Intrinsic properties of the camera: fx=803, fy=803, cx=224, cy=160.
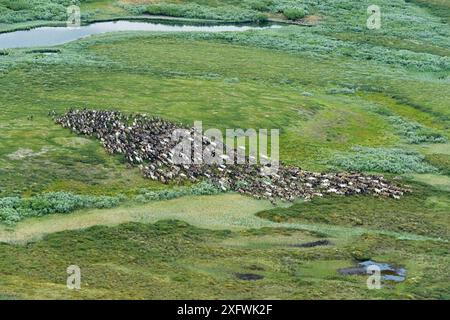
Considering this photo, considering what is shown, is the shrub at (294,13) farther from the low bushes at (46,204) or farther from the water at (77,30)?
the low bushes at (46,204)

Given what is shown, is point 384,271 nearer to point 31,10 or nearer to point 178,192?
point 178,192

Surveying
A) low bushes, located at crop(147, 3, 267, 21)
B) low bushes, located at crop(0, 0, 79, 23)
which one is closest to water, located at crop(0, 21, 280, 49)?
low bushes, located at crop(147, 3, 267, 21)

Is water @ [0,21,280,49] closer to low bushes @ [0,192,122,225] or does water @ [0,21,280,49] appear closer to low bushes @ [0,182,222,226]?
low bushes @ [0,182,222,226]

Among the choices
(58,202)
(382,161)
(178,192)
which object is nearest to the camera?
(58,202)

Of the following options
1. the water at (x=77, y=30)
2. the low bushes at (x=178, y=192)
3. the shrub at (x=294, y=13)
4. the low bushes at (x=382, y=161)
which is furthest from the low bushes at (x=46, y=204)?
the shrub at (x=294, y=13)

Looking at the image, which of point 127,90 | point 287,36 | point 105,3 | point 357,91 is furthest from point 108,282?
point 105,3

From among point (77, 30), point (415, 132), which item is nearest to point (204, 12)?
point (77, 30)
